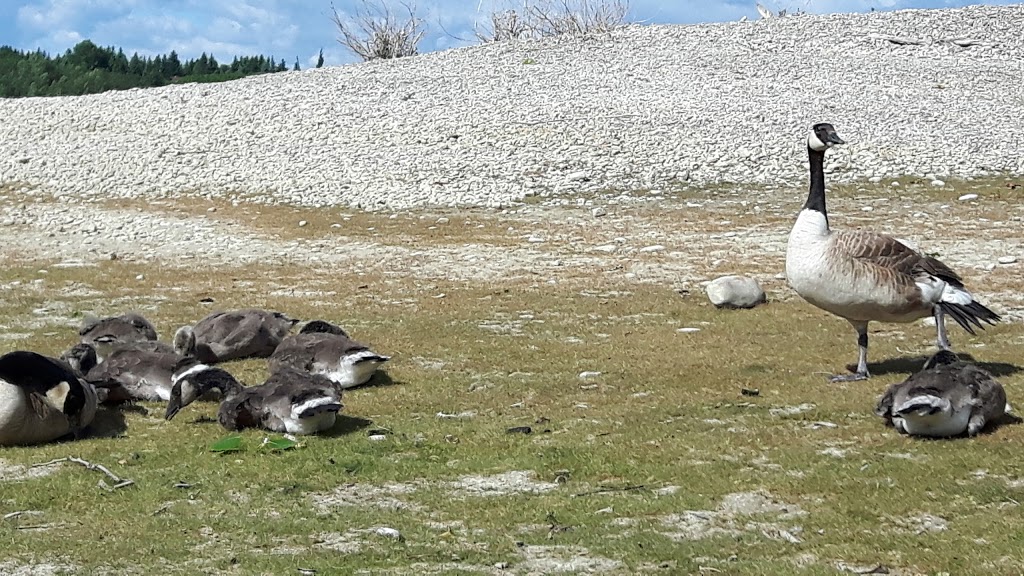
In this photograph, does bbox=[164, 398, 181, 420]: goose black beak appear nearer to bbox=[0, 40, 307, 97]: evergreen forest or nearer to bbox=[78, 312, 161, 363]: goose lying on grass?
bbox=[78, 312, 161, 363]: goose lying on grass

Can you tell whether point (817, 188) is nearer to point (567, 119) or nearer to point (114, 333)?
point (114, 333)

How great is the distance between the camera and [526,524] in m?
7.00

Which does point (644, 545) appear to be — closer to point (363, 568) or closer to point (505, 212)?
point (363, 568)

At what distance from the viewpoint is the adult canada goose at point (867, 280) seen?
35.3 feet

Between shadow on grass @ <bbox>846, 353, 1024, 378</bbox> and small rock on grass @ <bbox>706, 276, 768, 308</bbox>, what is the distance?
3.36m

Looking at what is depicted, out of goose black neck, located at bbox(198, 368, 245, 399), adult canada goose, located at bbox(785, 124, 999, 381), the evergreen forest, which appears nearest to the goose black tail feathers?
adult canada goose, located at bbox(785, 124, 999, 381)

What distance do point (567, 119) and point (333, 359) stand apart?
2151cm

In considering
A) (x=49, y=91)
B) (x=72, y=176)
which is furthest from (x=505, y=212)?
(x=49, y=91)

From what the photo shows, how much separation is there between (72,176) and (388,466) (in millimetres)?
24067

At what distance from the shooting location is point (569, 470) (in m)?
8.16

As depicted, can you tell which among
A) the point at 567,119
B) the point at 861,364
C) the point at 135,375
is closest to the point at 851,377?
the point at 861,364

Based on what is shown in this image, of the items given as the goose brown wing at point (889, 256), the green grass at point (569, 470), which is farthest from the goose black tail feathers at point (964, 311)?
the green grass at point (569, 470)

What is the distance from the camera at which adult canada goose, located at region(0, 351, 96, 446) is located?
8.73m

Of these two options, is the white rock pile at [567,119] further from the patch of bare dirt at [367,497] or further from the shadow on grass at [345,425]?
the patch of bare dirt at [367,497]
